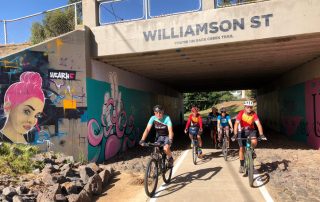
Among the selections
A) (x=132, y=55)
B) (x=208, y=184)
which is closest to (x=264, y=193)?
(x=208, y=184)

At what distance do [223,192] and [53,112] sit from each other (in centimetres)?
616

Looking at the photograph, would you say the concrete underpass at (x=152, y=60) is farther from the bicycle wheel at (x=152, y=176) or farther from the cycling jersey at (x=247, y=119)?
the cycling jersey at (x=247, y=119)

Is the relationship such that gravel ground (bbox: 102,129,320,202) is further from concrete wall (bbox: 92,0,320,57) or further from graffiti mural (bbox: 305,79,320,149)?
concrete wall (bbox: 92,0,320,57)

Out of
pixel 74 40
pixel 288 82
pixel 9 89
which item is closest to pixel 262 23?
pixel 74 40

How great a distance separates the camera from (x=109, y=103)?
12914 mm

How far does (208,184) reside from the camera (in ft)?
27.1

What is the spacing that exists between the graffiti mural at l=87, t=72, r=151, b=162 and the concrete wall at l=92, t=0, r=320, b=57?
1709 mm

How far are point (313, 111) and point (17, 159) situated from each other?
12.0 meters

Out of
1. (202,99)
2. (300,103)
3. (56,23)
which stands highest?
(56,23)

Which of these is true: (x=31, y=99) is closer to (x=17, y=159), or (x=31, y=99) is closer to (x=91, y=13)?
(x=17, y=159)

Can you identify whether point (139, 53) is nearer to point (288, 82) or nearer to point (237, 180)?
point (237, 180)

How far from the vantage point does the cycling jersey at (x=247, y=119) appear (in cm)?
827

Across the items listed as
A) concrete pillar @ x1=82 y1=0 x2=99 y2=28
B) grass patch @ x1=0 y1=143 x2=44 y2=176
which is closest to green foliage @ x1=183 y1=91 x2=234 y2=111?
concrete pillar @ x1=82 y1=0 x2=99 y2=28

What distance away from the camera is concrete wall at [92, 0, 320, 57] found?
9680 mm
